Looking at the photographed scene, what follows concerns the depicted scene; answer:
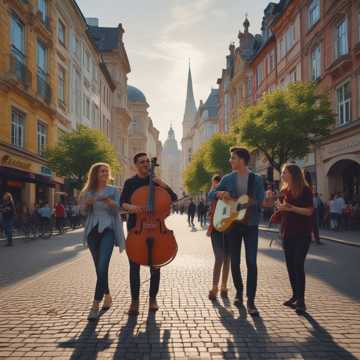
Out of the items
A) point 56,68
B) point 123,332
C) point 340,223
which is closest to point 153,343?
point 123,332

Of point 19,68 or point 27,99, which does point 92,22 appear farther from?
point 19,68

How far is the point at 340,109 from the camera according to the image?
79.2ft

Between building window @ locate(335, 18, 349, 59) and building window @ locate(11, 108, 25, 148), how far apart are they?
17.0 meters

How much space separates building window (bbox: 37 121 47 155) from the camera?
27850 mm

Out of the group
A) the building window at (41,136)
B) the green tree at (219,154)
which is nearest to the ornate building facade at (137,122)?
the green tree at (219,154)

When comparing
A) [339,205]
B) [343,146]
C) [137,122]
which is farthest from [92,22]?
[339,205]

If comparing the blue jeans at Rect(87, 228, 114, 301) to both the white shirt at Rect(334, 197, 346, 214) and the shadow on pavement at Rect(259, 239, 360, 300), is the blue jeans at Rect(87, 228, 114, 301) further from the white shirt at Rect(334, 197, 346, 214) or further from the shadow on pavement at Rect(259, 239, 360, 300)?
the white shirt at Rect(334, 197, 346, 214)

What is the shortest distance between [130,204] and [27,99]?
2177cm

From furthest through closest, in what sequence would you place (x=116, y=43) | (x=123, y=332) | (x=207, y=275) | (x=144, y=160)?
(x=116, y=43)
(x=207, y=275)
(x=144, y=160)
(x=123, y=332)

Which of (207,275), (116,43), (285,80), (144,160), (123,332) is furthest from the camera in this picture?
(116,43)

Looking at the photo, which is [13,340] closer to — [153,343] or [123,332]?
[123,332]

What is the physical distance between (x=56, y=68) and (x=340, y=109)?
18.2 metres

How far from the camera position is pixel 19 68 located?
23766mm

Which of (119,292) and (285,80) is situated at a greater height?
(285,80)
